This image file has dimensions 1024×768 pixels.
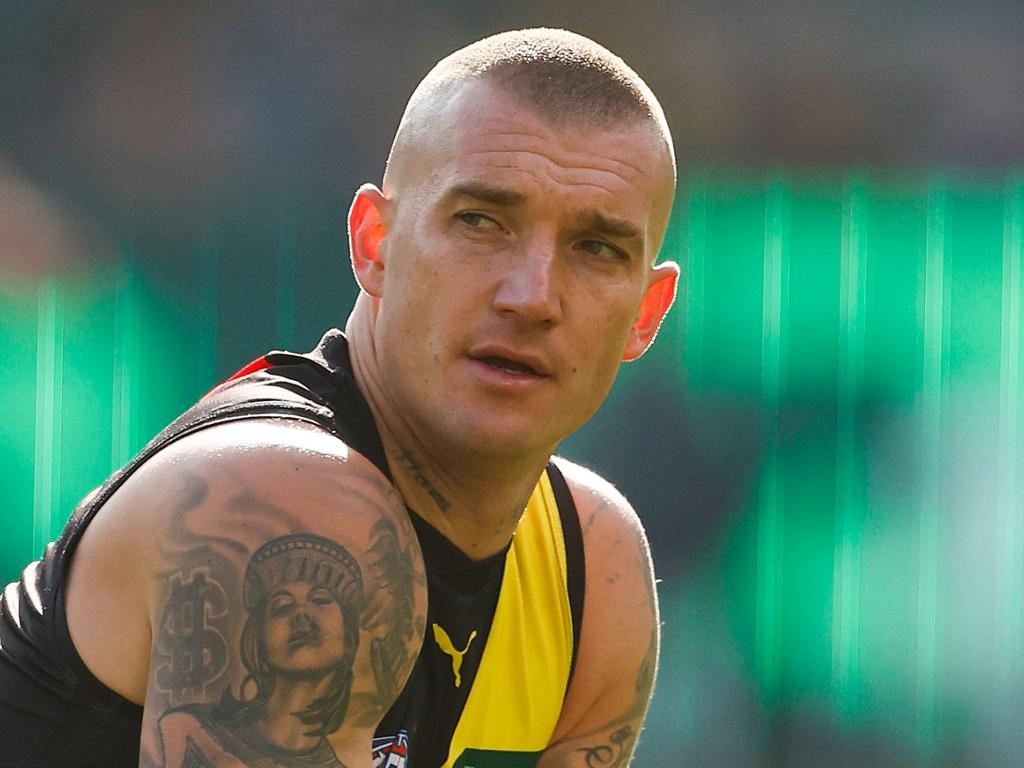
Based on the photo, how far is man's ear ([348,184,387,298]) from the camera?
2.53 meters

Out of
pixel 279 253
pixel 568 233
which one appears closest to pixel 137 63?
pixel 279 253

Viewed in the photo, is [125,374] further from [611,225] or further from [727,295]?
[611,225]

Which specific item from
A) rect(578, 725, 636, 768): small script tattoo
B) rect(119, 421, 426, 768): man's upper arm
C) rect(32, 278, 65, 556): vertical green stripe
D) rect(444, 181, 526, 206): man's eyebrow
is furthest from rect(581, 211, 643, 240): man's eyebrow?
rect(32, 278, 65, 556): vertical green stripe

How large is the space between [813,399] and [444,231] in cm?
335

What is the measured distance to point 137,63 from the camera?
547cm

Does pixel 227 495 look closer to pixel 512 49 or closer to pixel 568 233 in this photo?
pixel 568 233

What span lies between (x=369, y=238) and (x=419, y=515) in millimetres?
501

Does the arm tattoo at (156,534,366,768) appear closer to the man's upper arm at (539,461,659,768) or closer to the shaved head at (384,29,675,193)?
the shaved head at (384,29,675,193)

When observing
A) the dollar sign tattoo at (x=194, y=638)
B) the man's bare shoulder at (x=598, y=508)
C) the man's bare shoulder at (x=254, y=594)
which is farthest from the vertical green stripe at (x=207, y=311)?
the dollar sign tattoo at (x=194, y=638)

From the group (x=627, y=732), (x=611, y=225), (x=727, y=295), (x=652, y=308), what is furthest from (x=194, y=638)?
(x=727, y=295)

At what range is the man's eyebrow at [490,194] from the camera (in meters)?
2.32

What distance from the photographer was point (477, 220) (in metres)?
2.36

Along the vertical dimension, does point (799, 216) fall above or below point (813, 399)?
above

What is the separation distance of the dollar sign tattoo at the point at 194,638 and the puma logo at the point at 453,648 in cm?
61
